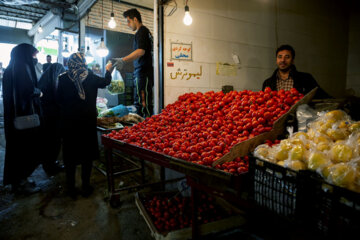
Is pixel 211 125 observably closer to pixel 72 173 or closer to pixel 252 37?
pixel 72 173

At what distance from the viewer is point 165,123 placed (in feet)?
10.3

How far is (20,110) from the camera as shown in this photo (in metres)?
3.68

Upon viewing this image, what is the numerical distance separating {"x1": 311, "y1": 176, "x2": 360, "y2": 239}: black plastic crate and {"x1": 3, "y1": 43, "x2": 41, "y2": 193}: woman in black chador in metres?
4.16

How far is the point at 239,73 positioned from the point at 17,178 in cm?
467

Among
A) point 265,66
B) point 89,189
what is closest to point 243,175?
point 89,189

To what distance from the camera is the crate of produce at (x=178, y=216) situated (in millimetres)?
2256

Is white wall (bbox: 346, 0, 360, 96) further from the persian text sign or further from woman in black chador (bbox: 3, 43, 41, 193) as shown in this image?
woman in black chador (bbox: 3, 43, 41, 193)

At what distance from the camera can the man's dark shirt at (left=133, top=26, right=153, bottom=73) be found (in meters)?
4.10

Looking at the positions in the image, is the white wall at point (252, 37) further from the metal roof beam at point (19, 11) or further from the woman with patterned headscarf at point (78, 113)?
the metal roof beam at point (19, 11)

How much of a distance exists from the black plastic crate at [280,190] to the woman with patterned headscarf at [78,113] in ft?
9.92

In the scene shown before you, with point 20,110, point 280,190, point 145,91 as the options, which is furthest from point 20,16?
point 280,190

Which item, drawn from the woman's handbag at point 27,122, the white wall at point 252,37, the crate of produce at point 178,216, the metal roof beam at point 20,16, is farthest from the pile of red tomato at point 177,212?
the metal roof beam at point 20,16

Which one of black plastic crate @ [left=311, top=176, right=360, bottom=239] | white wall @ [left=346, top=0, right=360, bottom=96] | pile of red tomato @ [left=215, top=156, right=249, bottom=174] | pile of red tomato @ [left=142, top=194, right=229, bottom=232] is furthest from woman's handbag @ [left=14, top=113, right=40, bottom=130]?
white wall @ [left=346, top=0, right=360, bottom=96]

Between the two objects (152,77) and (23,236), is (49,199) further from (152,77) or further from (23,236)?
(152,77)
